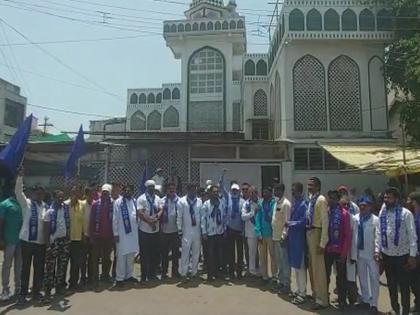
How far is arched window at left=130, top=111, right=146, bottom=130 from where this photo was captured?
3094 centimetres

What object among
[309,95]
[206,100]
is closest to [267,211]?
[309,95]

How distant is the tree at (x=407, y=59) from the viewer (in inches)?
547

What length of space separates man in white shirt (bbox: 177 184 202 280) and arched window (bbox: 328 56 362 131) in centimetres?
926

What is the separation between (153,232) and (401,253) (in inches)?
170

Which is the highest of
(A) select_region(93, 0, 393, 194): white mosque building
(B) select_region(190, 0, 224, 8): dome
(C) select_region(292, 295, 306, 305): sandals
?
(B) select_region(190, 0, 224, 8): dome

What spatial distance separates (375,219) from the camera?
21.4 feet

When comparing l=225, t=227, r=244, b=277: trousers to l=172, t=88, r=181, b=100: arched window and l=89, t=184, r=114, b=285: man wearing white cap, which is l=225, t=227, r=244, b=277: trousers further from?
l=172, t=88, r=181, b=100: arched window

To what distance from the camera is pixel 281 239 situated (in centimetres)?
733

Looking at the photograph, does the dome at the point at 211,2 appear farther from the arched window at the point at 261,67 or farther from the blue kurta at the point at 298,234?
the blue kurta at the point at 298,234

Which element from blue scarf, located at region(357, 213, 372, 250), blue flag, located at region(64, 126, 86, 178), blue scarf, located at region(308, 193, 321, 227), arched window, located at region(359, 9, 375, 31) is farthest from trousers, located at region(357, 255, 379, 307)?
arched window, located at region(359, 9, 375, 31)

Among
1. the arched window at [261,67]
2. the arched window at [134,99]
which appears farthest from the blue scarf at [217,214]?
the arched window at [134,99]

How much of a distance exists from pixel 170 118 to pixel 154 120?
1.62m

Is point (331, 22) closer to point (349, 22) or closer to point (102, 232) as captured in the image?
point (349, 22)

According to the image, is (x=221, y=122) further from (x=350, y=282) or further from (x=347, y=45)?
(x=350, y=282)
